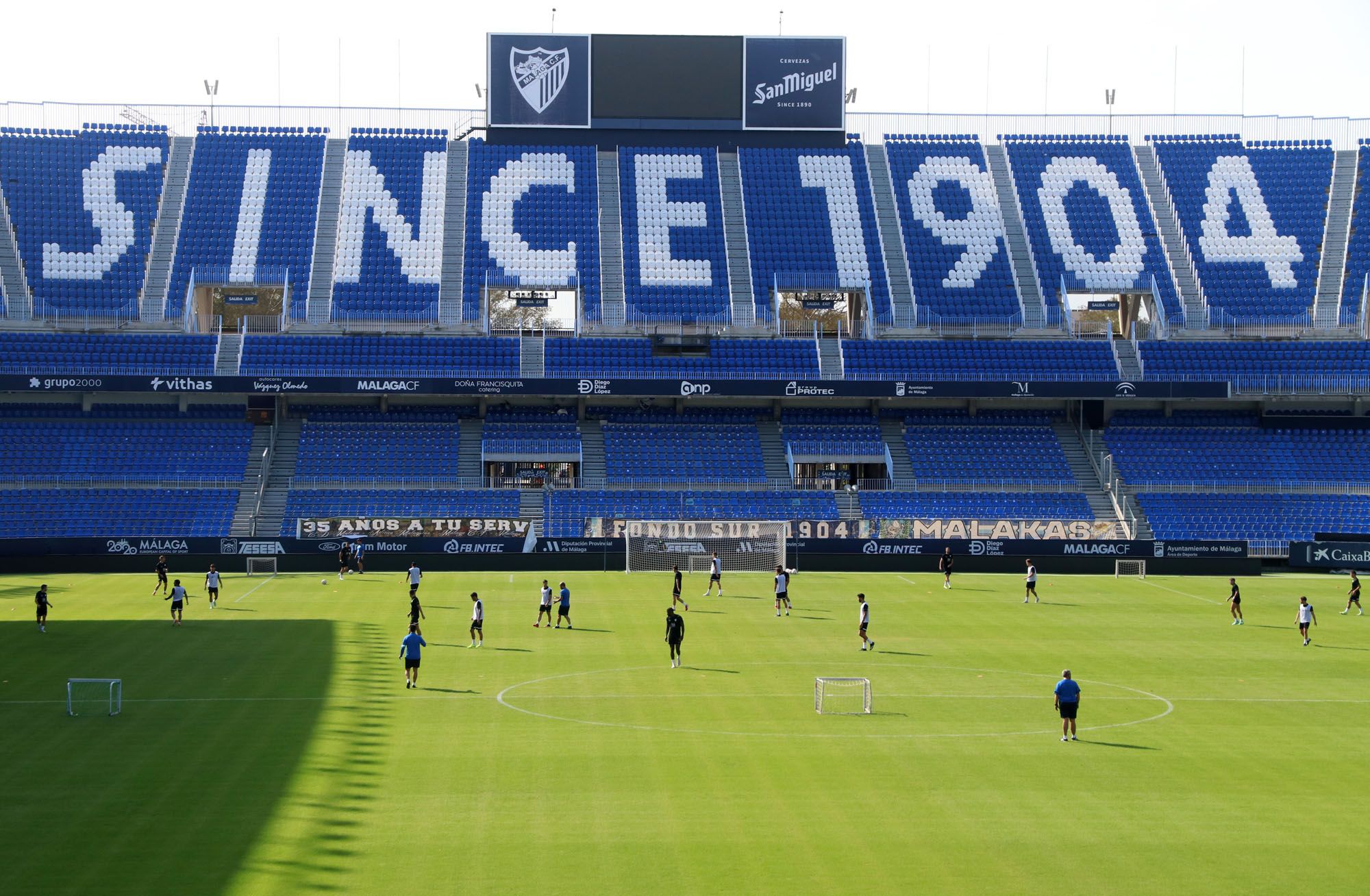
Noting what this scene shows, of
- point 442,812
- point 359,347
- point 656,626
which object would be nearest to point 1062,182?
point 359,347

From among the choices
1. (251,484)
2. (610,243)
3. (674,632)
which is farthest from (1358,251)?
(251,484)

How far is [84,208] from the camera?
228 feet

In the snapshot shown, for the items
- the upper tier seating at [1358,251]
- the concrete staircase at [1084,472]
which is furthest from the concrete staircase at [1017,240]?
the upper tier seating at [1358,251]

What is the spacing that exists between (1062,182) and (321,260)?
4168 cm

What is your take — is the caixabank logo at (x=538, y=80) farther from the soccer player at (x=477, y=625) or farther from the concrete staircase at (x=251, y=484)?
the soccer player at (x=477, y=625)

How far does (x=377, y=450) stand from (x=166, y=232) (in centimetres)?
1854

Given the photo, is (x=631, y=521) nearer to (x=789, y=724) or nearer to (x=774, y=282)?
(x=774, y=282)

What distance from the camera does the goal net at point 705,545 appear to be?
55.9 m

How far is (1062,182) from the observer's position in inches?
3009

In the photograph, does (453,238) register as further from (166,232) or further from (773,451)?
(773,451)

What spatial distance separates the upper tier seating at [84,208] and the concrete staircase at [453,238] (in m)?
15.1

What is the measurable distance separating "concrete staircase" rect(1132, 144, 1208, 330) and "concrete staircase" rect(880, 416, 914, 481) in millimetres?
16940

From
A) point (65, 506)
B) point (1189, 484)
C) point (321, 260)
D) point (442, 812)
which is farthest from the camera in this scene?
point (321, 260)

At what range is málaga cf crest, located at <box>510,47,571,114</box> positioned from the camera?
7531 cm
